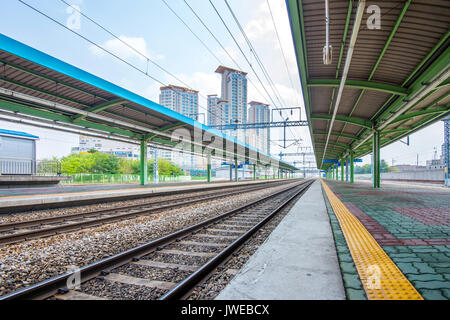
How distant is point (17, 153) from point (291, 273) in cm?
1968

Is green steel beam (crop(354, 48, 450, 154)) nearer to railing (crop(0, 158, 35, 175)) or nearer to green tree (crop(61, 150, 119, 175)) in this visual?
railing (crop(0, 158, 35, 175))

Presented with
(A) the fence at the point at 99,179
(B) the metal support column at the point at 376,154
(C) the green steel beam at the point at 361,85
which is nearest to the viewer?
(C) the green steel beam at the point at 361,85

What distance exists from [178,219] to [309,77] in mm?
7857

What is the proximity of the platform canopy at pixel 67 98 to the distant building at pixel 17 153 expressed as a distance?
510cm

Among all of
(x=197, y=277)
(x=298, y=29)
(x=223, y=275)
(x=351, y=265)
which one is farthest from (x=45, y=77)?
(x=351, y=265)

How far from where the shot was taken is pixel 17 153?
1602 cm

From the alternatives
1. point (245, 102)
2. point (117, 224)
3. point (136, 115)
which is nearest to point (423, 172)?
point (245, 102)

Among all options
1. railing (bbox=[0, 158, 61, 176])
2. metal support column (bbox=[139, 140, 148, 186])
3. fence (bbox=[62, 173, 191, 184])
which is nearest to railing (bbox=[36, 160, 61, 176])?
railing (bbox=[0, 158, 61, 176])

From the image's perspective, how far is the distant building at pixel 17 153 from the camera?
15102 mm

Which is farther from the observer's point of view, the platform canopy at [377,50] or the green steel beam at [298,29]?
the platform canopy at [377,50]

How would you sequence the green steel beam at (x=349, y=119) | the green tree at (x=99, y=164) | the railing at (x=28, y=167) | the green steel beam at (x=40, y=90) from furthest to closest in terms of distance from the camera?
the green tree at (x=99, y=164), the green steel beam at (x=349, y=119), the railing at (x=28, y=167), the green steel beam at (x=40, y=90)

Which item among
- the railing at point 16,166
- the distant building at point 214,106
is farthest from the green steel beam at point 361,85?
the distant building at point 214,106

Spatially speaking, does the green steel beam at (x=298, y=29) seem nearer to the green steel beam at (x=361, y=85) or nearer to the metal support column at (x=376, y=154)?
the green steel beam at (x=361, y=85)
